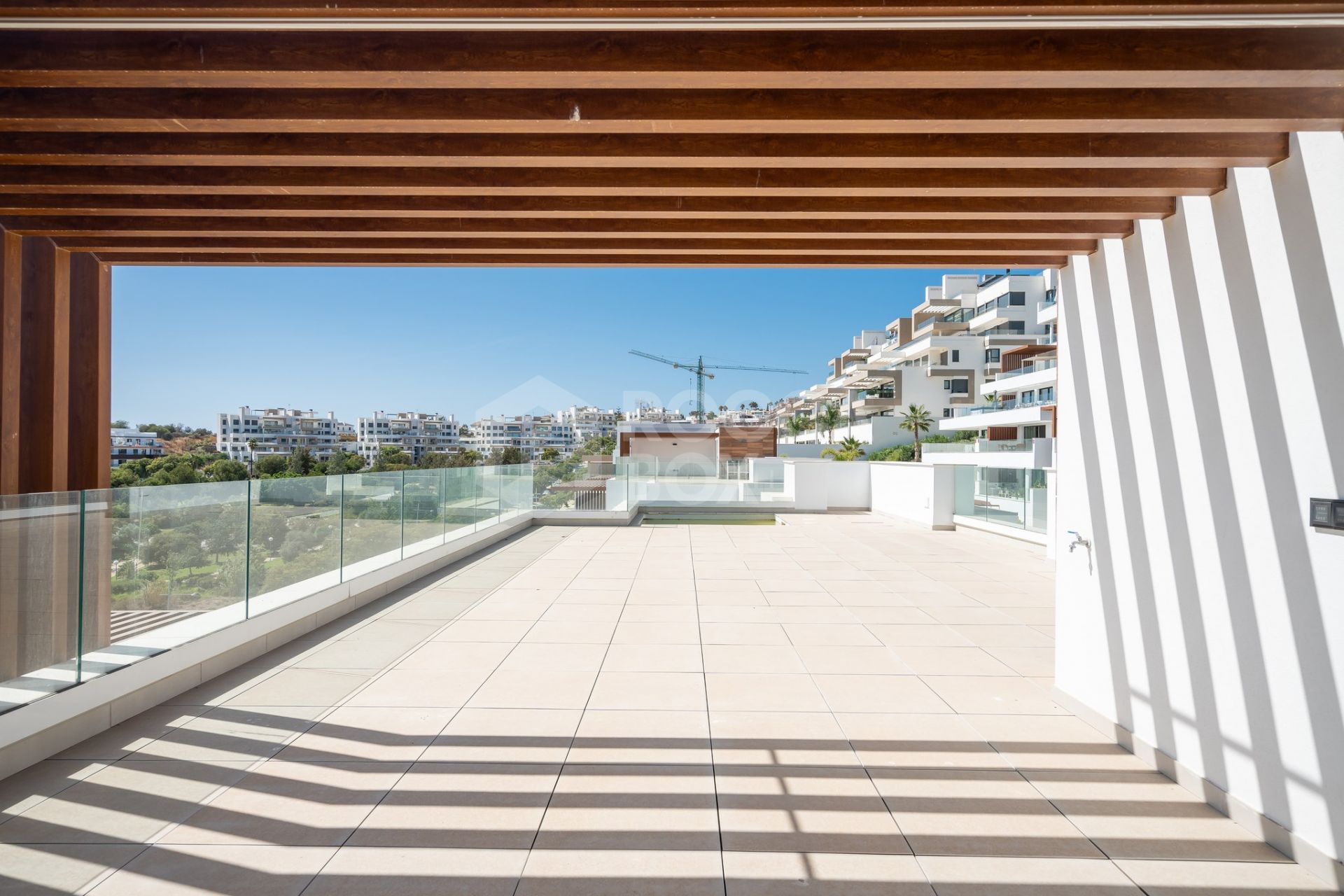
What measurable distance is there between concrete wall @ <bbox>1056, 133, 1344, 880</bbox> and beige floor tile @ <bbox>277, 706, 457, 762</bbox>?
12.4 feet

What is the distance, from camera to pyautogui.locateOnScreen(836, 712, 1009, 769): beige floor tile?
3355 mm

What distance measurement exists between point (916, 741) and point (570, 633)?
2965mm

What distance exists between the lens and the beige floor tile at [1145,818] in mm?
2664

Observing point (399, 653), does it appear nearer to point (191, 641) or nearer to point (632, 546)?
point (191, 641)

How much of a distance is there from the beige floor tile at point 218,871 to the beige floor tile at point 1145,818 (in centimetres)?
314

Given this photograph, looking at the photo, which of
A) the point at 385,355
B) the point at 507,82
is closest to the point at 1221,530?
the point at 507,82

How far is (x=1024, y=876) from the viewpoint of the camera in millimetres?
2496

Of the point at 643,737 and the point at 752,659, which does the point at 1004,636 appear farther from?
the point at 643,737

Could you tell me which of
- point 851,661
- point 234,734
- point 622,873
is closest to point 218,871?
point 234,734

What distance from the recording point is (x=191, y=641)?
4.30 metres

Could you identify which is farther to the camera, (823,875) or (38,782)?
(38,782)

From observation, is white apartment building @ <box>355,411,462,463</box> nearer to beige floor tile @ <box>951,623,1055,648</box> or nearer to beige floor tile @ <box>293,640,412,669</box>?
beige floor tile @ <box>293,640,412,669</box>

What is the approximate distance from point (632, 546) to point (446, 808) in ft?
25.7

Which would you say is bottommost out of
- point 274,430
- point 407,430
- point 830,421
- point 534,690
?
point 534,690
